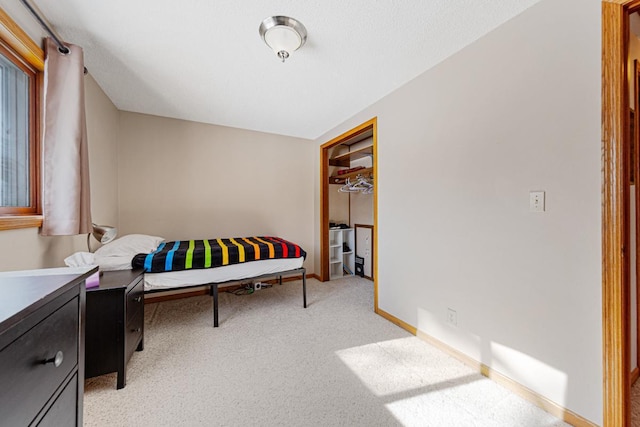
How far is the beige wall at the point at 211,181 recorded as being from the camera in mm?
3123

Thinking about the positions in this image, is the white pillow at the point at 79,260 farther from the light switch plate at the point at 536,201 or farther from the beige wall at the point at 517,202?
the light switch plate at the point at 536,201

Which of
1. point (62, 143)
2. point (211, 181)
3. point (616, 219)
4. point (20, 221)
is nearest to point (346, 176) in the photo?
point (211, 181)

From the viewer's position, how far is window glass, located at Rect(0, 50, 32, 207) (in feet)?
4.54

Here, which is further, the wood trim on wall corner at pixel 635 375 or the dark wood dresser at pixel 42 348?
the wood trim on wall corner at pixel 635 375

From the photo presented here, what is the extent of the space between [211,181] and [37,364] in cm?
314

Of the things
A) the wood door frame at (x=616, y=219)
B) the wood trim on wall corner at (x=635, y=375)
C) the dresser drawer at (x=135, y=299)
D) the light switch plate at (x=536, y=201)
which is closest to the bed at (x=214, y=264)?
the dresser drawer at (x=135, y=299)

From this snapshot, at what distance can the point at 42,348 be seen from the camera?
61 cm

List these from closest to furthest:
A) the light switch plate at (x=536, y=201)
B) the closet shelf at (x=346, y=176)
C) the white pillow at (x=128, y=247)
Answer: the light switch plate at (x=536, y=201) < the white pillow at (x=128, y=247) < the closet shelf at (x=346, y=176)

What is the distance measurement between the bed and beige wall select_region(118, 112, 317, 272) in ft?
2.49

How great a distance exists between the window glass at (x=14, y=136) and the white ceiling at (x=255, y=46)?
381 millimetres

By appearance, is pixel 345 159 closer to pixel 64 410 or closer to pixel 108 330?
pixel 108 330

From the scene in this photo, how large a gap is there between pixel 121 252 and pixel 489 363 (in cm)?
299

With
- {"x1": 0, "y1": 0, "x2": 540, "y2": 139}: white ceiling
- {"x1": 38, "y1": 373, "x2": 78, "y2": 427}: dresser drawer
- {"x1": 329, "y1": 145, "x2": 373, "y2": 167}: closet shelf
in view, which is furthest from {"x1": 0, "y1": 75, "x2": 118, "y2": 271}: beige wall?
{"x1": 329, "y1": 145, "x2": 373, "y2": 167}: closet shelf

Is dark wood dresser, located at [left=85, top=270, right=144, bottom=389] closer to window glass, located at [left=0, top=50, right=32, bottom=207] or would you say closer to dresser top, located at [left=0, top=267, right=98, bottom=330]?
window glass, located at [left=0, top=50, right=32, bottom=207]
